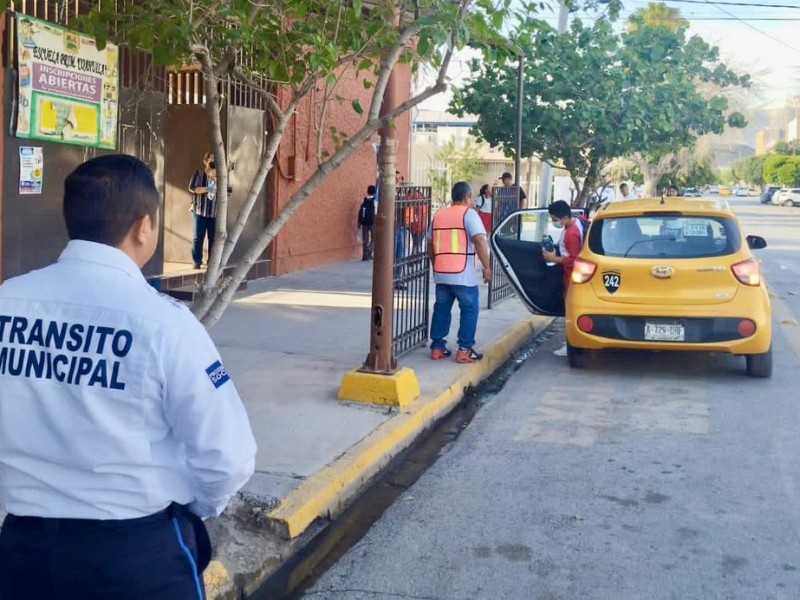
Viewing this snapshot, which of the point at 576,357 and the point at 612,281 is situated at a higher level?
the point at 612,281

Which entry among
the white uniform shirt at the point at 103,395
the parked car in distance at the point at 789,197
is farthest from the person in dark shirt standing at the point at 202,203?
the parked car in distance at the point at 789,197

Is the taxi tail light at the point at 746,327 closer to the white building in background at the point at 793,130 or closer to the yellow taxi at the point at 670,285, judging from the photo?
the yellow taxi at the point at 670,285

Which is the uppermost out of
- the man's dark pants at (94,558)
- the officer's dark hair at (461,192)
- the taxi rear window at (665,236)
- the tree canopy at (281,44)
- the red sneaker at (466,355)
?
the tree canopy at (281,44)

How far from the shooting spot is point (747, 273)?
853cm

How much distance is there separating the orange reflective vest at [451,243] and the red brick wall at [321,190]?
590 centimetres

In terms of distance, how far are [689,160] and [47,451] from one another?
1853 inches

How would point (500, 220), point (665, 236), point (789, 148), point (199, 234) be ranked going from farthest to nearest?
point (789, 148) → point (199, 234) → point (500, 220) → point (665, 236)

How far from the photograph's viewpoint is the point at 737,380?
28.9 feet

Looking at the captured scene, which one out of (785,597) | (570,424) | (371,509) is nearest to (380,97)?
(371,509)

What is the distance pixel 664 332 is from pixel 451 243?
199cm

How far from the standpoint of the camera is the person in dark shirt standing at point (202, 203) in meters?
12.9

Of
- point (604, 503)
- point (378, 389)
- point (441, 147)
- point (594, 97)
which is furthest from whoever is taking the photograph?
point (441, 147)

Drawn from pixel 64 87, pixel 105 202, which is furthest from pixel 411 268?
pixel 105 202

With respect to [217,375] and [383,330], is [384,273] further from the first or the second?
[217,375]
